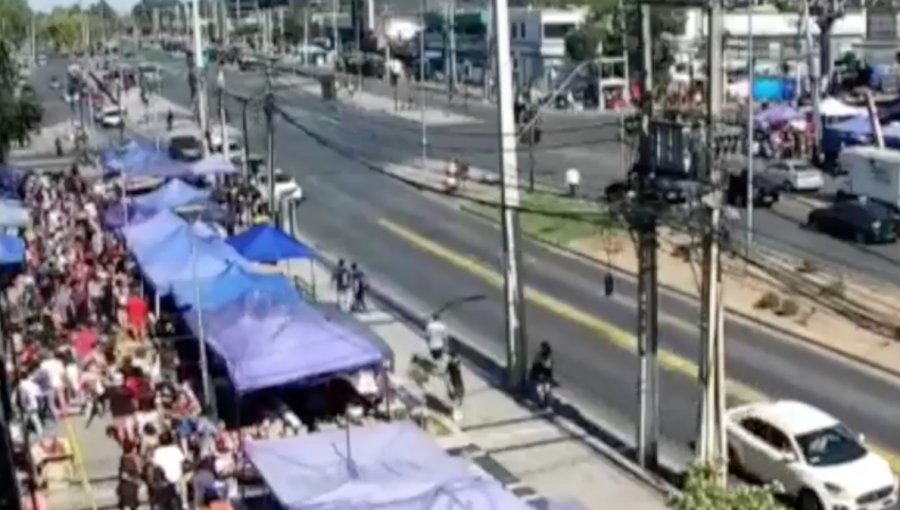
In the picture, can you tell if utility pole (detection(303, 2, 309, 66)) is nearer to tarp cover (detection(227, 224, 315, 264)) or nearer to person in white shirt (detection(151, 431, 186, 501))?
tarp cover (detection(227, 224, 315, 264))

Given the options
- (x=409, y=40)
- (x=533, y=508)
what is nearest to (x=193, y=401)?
(x=533, y=508)

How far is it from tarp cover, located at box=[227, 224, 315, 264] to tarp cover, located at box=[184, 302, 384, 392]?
8.21 meters

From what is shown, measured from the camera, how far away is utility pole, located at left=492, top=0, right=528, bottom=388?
80.0 feet

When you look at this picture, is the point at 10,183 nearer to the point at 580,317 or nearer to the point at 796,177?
the point at 580,317

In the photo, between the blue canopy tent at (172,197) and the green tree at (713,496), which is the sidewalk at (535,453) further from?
the blue canopy tent at (172,197)

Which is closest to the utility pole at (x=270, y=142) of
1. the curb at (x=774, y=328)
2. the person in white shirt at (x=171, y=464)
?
the curb at (x=774, y=328)

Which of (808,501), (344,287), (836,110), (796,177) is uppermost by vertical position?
(836,110)

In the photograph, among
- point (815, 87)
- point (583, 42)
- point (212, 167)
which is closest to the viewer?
point (212, 167)

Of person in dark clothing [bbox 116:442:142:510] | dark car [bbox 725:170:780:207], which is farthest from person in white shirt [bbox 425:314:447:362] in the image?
dark car [bbox 725:170:780:207]

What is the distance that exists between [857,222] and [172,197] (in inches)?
710

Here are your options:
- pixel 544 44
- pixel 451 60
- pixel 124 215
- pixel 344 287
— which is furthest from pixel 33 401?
pixel 544 44

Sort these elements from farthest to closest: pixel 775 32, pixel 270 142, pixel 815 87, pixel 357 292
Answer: pixel 775 32 → pixel 815 87 → pixel 270 142 → pixel 357 292

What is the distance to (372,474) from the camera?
1596 cm

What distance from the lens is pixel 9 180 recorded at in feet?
147
